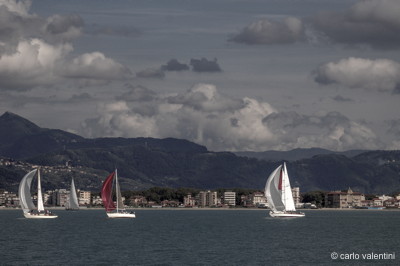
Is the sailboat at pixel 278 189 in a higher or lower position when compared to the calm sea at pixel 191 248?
higher

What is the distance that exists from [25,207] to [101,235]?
6930 centimetres

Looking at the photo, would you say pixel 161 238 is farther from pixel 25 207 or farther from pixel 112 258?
pixel 25 207

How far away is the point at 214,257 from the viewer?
3521 inches

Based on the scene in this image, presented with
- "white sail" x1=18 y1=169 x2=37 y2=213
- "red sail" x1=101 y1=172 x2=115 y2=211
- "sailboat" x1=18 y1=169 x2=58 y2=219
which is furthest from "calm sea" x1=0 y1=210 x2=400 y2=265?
"red sail" x1=101 y1=172 x2=115 y2=211

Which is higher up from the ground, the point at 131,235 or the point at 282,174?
the point at 282,174

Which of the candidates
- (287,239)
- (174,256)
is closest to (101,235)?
(287,239)

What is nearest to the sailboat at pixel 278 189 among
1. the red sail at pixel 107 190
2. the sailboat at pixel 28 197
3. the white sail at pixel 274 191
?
the white sail at pixel 274 191

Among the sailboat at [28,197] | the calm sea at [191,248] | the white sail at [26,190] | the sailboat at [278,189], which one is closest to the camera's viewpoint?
the calm sea at [191,248]

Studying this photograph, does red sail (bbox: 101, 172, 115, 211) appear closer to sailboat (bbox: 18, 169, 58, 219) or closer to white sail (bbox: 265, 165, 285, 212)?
sailboat (bbox: 18, 169, 58, 219)

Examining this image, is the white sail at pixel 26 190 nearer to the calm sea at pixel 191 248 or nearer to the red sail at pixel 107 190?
the red sail at pixel 107 190

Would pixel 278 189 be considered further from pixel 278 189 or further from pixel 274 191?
pixel 274 191

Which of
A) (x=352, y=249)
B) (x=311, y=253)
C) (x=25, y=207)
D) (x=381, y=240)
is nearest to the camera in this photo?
(x=311, y=253)

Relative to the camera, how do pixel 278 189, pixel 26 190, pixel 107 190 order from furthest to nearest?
pixel 278 189 → pixel 107 190 → pixel 26 190

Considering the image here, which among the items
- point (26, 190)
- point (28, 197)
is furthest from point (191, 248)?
point (28, 197)
